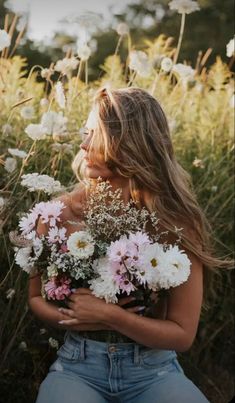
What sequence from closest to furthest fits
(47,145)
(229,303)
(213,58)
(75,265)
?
(75,265) < (47,145) < (229,303) < (213,58)

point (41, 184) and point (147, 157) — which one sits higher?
point (147, 157)

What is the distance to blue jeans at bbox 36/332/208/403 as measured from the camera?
A: 2414 mm

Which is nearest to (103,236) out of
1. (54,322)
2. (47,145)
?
(54,322)

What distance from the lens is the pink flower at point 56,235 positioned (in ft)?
8.08

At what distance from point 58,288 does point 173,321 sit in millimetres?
429

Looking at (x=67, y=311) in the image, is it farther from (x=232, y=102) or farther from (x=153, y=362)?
(x=232, y=102)

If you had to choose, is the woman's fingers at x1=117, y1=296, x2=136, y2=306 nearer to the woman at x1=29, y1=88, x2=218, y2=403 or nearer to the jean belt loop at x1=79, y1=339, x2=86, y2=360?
the woman at x1=29, y1=88, x2=218, y2=403

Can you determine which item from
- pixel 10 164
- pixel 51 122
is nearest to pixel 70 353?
pixel 10 164

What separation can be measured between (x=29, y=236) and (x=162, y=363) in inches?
25.3

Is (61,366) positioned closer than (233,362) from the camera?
Yes

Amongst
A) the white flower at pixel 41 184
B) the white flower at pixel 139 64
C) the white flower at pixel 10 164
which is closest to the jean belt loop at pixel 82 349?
the white flower at pixel 41 184

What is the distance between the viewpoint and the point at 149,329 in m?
2.44

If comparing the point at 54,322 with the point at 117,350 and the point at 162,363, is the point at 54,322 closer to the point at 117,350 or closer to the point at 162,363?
the point at 117,350

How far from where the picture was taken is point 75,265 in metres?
2.39
